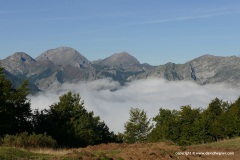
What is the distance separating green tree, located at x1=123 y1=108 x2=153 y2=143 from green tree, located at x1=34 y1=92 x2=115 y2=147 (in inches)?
1020

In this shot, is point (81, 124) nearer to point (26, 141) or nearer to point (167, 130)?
point (167, 130)

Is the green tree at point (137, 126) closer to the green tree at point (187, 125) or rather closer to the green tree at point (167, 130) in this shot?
the green tree at point (167, 130)

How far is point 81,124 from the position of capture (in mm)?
77250

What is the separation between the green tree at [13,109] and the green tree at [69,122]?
16.9 feet

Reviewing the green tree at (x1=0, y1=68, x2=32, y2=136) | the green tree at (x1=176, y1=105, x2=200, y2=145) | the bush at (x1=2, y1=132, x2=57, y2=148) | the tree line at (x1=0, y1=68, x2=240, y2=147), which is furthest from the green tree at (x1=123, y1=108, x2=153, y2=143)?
the bush at (x1=2, y1=132, x2=57, y2=148)

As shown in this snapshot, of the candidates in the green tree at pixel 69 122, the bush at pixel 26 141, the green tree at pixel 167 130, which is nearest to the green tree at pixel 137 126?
the green tree at pixel 167 130

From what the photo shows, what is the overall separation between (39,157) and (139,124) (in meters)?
93.3

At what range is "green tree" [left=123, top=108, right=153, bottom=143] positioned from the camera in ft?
377

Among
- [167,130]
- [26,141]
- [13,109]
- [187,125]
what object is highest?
[13,109]

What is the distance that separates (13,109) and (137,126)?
65135 millimetres

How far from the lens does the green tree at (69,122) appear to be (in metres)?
64.4

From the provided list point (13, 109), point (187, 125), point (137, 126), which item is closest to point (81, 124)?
point (13, 109)

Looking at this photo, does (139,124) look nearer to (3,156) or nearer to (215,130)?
(215,130)

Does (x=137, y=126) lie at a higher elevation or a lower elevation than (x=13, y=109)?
lower
